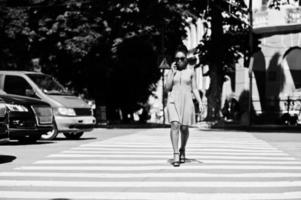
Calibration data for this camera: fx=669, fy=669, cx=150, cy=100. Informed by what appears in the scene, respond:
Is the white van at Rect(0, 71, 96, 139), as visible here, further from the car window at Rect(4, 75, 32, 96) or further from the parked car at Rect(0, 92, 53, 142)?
the parked car at Rect(0, 92, 53, 142)

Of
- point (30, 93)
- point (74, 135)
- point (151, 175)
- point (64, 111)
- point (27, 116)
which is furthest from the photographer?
point (74, 135)

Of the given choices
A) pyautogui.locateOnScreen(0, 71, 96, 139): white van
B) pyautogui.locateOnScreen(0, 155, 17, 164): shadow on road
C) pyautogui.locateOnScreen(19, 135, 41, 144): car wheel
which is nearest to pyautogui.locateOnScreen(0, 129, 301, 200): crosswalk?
pyautogui.locateOnScreen(0, 155, 17, 164): shadow on road

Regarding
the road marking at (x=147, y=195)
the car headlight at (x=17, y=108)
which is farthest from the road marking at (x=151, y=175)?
the car headlight at (x=17, y=108)

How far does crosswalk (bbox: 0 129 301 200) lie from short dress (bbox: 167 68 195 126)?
0.79 m

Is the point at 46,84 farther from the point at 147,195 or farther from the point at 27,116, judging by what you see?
the point at 147,195

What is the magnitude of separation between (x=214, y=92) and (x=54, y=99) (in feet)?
45.9

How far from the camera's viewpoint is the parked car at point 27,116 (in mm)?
15562

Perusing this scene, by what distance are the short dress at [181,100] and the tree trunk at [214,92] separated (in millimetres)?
19642

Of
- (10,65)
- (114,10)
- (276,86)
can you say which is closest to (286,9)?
(276,86)

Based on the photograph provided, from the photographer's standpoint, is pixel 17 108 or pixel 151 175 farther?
pixel 17 108

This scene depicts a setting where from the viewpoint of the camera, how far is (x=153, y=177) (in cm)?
958

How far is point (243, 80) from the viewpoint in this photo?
1576 inches

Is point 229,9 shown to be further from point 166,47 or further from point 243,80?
point 243,80

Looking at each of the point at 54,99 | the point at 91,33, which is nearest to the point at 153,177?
the point at 54,99
